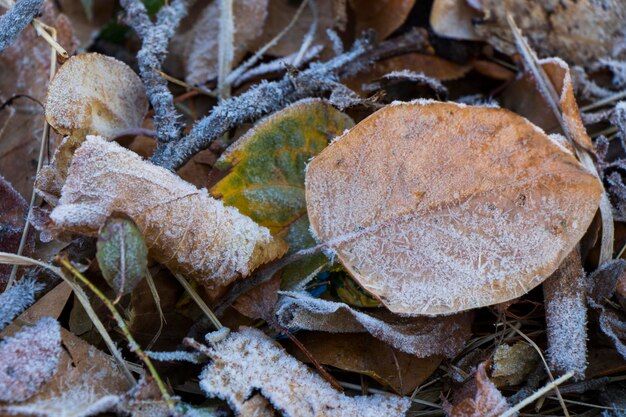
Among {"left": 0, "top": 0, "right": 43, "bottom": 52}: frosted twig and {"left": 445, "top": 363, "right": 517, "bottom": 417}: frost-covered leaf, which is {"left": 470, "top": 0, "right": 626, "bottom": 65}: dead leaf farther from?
{"left": 0, "top": 0, "right": 43, "bottom": 52}: frosted twig

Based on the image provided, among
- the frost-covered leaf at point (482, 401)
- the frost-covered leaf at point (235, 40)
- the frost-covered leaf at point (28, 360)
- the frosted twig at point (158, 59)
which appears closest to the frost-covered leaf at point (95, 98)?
the frosted twig at point (158, 59)

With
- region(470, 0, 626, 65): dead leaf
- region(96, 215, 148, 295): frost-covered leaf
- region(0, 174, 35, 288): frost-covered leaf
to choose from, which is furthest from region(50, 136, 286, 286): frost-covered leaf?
region(470, 0, 626, 65): dead leaf

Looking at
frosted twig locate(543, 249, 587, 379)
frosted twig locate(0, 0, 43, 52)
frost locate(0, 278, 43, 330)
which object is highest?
Result: frosted twig locate(0, 0, 43, 52)

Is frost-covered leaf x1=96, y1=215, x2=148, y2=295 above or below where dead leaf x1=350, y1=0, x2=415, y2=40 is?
below

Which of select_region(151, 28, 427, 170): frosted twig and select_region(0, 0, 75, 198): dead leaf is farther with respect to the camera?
select_region(0, 0, 75, 198): dead leaf

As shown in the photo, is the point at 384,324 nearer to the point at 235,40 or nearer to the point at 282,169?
the point at 282,169

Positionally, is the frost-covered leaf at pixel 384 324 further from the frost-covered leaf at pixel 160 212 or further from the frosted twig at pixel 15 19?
the frosted twig at pixel 15 19
